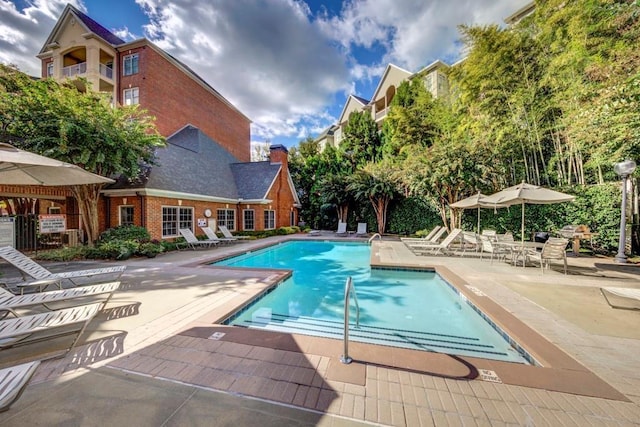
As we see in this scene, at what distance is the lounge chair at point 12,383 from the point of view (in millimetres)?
1525

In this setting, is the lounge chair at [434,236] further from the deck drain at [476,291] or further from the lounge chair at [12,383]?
the lounge chair at [12,383]

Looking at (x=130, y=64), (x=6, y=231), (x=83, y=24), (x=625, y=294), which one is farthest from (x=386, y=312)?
(x=83, y=24)

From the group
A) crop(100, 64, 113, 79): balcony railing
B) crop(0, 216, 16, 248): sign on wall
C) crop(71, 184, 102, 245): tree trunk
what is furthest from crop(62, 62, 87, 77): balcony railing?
crop(0, 216, 16, 248): sign on wall

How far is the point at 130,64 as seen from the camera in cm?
1780

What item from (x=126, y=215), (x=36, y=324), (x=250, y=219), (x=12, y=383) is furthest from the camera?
(x=250, y=219)

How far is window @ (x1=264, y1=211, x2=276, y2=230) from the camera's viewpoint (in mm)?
18116

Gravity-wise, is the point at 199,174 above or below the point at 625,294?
above

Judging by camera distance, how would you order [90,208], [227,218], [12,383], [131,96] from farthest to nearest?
[131,96] < [227,218] < [90,208] < [12,383]

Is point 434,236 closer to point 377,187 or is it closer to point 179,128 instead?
point 377,187

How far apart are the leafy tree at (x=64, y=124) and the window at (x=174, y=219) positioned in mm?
2576

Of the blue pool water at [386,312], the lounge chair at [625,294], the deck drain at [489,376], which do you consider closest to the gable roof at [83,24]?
the blue pool water at [386,312]

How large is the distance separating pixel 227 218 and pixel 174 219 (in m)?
3.95

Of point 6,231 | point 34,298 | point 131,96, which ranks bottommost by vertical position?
point 34,298

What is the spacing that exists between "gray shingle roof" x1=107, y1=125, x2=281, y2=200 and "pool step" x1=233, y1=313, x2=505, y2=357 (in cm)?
949
